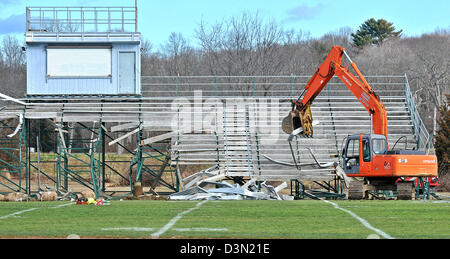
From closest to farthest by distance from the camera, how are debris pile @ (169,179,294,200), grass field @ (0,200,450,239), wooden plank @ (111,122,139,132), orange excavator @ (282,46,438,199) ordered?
→ grass field @ (0,200,450,239)
orange excavator @ (282,46,438,199)
debris pile @ (169,179,294,200)
wooden plank @ (111,122,139,132)

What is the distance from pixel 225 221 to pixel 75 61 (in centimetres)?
2046

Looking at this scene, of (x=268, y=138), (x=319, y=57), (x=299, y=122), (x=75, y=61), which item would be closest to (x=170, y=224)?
(x=299, y=122)

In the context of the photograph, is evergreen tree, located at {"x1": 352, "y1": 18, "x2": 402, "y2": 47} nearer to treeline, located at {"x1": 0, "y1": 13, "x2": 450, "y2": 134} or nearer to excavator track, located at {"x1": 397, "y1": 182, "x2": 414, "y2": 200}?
treeline, located at {"x1": 0, "y1": 13, "x2": 450, "y2": 134}

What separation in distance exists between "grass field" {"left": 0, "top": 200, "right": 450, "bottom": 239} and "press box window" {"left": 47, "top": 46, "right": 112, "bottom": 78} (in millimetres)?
15078

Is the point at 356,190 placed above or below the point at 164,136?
below

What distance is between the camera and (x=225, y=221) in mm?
15375

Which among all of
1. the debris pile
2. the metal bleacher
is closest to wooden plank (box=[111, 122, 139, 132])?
the metal bleacher

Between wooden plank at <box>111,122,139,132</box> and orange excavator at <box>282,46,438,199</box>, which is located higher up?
wooden plank at <box>111,122,139,132</box>

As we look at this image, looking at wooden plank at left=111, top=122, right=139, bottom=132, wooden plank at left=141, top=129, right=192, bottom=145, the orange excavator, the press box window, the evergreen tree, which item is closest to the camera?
the orange excavator

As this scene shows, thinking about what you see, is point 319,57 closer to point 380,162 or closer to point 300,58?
point 300,58

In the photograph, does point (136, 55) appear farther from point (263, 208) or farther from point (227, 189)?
point (263, 208)

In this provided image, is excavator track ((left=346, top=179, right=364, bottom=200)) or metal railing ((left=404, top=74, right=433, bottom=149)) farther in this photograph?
metal railing ((left=404, top=74, right=433, bottom=149))

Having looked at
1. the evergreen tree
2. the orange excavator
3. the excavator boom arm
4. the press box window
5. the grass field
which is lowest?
the grass field

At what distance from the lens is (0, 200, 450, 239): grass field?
42.4 feet
